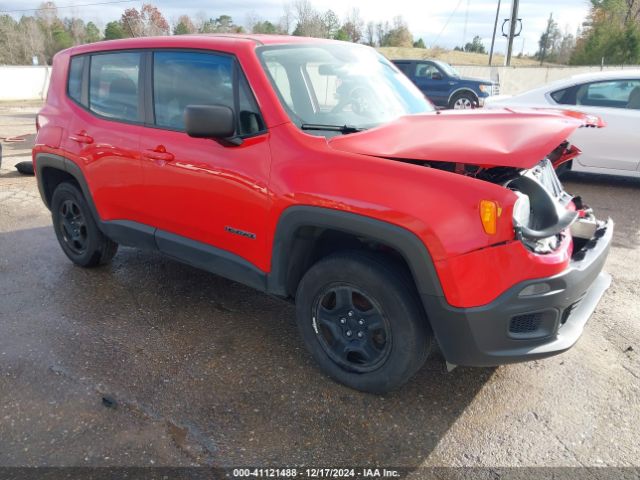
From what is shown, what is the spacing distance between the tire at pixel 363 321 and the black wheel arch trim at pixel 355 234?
16cm

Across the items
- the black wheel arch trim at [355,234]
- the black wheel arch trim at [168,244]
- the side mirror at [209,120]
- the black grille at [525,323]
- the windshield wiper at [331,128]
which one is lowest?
the black wheel arch trim at [168,244]

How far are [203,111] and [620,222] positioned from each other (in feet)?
16.6

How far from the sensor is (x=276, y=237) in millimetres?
2885

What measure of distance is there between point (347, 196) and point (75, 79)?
116 inches

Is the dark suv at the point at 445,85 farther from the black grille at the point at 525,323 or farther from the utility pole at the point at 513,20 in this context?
the black grille at the point at 525,323

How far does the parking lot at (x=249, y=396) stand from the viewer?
245 cm

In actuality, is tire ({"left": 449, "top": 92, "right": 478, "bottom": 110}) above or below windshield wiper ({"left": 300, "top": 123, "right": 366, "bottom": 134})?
below

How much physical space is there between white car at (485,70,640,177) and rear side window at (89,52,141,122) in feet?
15.4

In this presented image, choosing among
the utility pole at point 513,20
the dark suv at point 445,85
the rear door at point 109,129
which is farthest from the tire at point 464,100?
the rear door at point 109,129

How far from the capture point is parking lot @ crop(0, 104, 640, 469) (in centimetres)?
245

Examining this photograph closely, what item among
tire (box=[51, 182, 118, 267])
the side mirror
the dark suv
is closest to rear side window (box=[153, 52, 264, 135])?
the side mirror

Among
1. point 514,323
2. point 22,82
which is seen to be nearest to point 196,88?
point 514,323

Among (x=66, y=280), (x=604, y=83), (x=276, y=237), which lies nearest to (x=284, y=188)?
(x=276, y=237)

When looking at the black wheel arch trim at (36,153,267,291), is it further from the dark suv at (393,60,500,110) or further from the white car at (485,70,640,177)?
the dark suv at (393,60,500,110)
